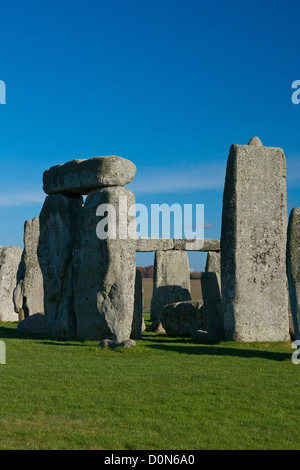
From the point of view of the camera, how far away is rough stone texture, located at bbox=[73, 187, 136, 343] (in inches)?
420

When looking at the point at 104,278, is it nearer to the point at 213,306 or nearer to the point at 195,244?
the point at 213,306

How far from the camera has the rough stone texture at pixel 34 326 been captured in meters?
13.2

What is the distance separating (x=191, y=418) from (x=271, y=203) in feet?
21.7

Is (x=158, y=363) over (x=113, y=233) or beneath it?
beneath

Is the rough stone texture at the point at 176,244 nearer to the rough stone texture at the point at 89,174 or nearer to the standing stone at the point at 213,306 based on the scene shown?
the rough stone texture at the point at 89,174

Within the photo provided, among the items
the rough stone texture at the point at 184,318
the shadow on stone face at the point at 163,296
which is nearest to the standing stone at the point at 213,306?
the rough stone texture at the point at 184,318

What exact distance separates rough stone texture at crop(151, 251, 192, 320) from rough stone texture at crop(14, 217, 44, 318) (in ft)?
14.6

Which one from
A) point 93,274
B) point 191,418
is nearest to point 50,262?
point 93,274

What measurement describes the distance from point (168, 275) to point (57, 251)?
8.22 metres

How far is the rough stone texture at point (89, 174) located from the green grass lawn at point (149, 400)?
345 cm

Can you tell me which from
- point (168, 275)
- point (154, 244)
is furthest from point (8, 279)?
point (168, 275)

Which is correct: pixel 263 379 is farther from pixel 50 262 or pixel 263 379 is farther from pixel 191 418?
pixel 50 262

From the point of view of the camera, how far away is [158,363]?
318 inches

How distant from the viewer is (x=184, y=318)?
12.8 metres
